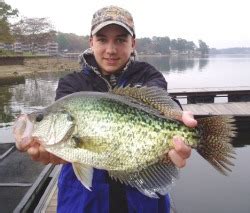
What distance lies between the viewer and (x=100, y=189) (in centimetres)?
321

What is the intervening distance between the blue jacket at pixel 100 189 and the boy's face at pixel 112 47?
0.09 meters

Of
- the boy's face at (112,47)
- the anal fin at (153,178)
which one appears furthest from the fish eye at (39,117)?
the boy's face at (112,47)

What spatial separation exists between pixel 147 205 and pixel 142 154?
723mm

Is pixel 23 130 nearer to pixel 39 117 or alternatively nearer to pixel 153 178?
pixel 39 117

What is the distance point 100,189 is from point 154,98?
94cm

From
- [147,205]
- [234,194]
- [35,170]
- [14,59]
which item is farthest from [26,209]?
[14,59]

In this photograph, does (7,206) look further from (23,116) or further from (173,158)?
(173,158)

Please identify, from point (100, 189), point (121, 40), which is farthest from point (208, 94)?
point (100, 189)

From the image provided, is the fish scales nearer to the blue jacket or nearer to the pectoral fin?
the pectoral fin

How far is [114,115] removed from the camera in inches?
110

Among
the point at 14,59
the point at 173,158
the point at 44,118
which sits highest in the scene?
the point at 44,118

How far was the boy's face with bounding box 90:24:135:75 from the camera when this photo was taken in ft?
11.3

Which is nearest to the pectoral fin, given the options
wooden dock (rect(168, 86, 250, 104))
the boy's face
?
the boy's face

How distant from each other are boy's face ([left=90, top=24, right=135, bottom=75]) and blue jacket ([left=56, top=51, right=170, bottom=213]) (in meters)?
0.09
